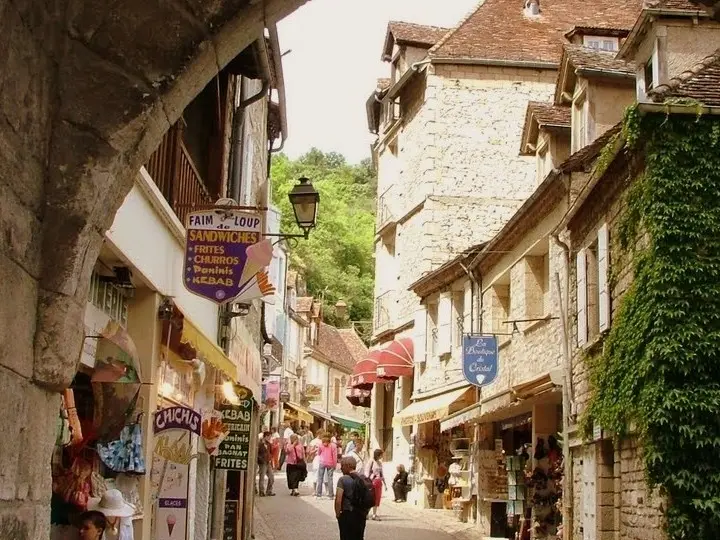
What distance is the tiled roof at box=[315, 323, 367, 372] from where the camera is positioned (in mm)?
64500

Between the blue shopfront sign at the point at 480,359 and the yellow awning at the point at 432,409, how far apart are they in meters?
3.58

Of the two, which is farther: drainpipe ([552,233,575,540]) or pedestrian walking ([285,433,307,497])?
pedestrian walking ([285,433,307,497])

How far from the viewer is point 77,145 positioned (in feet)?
12.8

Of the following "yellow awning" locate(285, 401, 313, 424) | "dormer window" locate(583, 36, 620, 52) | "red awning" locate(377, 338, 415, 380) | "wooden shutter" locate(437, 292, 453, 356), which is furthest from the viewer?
"yellow awning" locate(285, 401, 313, 424)

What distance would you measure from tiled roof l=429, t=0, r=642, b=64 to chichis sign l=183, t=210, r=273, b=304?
19.8 m

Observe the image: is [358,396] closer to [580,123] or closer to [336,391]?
[580,123]

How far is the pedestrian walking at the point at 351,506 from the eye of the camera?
11.8m

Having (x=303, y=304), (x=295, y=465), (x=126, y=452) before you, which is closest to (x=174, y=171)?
(x=126, y=452)

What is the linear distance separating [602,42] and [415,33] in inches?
347

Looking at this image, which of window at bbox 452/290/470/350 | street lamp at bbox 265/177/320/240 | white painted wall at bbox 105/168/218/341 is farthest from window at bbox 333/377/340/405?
white painted wall at bbox 105/168/218/341

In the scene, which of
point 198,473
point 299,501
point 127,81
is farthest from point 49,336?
point 299,501

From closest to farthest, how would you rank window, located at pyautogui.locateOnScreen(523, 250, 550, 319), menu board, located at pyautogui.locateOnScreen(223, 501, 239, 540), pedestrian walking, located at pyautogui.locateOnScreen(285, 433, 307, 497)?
menu board, located at pyautogui.locateOnScreen(223, 501, 239, 540)
window, located at pyautogui.locateOnScreen(523, 250, 550, 319)
pedestrian walking, located at pyautogui.locateOnScreen(285, 433, 307, 497)

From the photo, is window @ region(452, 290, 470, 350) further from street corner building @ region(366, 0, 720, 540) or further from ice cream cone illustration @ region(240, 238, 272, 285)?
ice cream cone illustration @ region(240, 238, 272, 285)

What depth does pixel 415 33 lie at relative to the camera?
3048 centimetres
